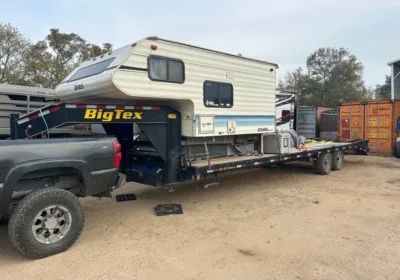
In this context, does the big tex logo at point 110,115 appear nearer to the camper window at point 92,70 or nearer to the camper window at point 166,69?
the camper window at point 166,69

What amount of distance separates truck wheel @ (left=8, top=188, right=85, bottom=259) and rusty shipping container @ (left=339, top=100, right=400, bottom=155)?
46.8ft

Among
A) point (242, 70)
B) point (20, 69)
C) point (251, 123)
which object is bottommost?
point (251, 123)

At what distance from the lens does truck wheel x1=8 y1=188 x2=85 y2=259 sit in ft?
13.1

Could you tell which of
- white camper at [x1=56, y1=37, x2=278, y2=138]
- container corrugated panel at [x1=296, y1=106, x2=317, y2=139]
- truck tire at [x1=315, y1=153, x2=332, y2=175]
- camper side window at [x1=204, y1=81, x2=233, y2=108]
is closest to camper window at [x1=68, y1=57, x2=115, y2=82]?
white camper at [x1=56, y1=37, x2=278, y2=138]

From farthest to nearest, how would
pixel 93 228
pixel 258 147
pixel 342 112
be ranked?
pixel 342 112 < pixel 258 147 < pixel 93 228

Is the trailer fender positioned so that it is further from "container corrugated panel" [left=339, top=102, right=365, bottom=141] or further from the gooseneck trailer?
"container corrugated panel" [left=339, top=102, right=365, bottom=141]

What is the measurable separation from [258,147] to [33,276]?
607 cm

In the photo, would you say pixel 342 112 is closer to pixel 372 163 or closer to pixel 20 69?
pixel 372 163

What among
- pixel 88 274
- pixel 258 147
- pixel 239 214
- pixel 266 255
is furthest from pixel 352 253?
pixel 258 147

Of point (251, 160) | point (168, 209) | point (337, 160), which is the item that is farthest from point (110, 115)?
point (337, 160)

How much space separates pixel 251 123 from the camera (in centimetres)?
788

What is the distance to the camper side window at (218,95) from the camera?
678 centimetres

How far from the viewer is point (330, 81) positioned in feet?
138

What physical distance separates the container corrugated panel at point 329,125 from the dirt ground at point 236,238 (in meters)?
10.5
